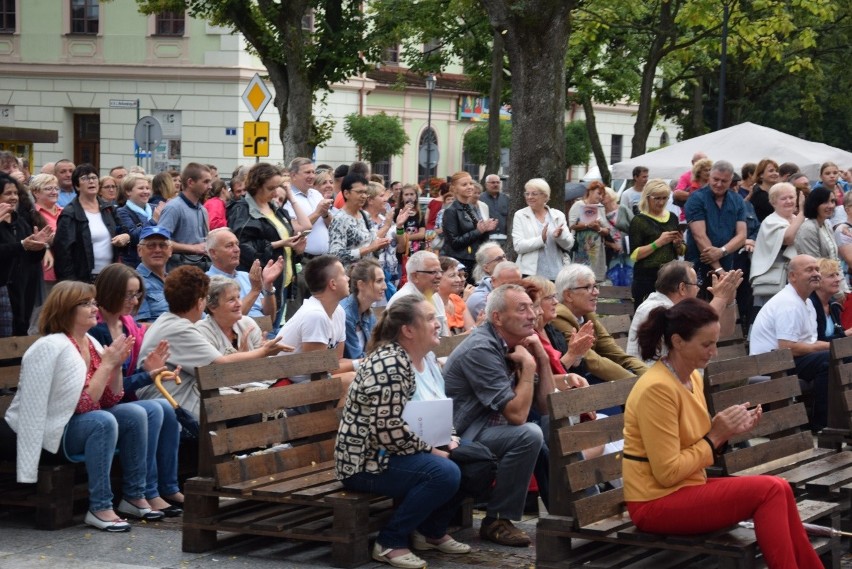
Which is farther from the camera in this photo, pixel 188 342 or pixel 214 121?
pixel 214 121

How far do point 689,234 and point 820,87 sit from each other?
33039 millimetres

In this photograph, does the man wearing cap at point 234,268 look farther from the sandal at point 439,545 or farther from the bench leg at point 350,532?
the bench leg at point 350,532

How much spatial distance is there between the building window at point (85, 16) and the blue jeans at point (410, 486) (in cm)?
4085

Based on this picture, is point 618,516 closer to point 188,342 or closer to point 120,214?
point 188,342

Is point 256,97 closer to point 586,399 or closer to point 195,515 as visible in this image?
point 195,515

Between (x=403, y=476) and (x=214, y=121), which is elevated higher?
(x=214, y=121)

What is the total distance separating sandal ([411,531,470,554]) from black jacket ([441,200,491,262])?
8943 mm

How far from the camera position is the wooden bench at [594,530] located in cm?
655

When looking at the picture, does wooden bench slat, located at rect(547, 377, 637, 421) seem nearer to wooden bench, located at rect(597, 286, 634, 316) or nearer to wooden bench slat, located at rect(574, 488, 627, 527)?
wooden bench slat, located at rect(574, 488, 627, 527)

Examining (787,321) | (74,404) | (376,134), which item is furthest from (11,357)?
(376,134)

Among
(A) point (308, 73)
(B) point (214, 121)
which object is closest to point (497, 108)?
(A) point (308, 73)

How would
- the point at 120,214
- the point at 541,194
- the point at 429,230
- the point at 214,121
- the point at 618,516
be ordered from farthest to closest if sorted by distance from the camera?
the point at 214,121 → the point at 429,230 → the point at 541,194 → the point at 120,214 → the point at 618,516

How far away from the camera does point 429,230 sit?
2042 centimetres

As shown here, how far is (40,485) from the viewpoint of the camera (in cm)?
798
